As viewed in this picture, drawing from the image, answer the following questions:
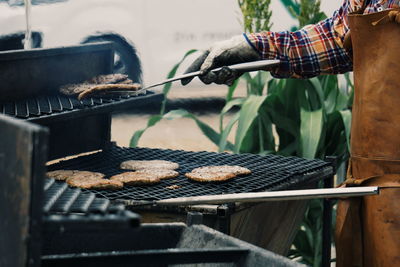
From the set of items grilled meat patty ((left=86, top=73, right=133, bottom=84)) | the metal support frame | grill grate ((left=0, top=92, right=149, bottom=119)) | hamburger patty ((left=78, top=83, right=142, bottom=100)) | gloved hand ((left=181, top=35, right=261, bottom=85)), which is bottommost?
the metal support frame

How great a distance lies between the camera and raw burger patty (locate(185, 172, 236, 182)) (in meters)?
3.19

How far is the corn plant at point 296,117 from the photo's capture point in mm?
4906

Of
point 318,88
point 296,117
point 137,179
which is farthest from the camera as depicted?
point 296,117

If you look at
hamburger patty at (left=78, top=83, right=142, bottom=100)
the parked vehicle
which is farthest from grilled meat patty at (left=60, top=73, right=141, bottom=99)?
the parked vehicle

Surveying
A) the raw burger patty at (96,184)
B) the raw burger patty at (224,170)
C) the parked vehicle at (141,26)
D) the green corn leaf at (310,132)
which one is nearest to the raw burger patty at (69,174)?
the raw burger patty at (96,184)

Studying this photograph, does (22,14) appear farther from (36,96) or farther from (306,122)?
(36,96)

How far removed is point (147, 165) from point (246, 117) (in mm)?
1436

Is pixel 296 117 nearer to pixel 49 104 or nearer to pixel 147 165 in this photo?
pixel 147 165

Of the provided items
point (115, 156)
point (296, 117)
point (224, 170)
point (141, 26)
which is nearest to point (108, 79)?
point (115, 156)

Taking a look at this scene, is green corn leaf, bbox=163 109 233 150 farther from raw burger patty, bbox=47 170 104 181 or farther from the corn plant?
raw burger patty, bbox=47 170 104 181

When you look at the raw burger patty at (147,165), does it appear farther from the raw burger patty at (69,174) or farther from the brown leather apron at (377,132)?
the brown leather apron at (377,132)

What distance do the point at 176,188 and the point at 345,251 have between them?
2.35 feet

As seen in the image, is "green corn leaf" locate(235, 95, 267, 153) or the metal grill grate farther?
"green corn leaf" locate(235, 95, 267, 153)

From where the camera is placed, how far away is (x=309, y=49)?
11.3ft
